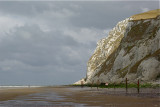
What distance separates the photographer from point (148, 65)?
6681cm

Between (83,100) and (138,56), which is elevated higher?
(138,56)

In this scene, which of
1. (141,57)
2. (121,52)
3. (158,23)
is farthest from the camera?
(121,52)

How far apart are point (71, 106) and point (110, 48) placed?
424 ft

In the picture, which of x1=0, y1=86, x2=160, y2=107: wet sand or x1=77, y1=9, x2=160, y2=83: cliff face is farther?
x1=77, y1=9, x2=160, y2=83: cliff face

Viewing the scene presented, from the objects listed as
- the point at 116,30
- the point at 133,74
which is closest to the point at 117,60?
the point at 133,74

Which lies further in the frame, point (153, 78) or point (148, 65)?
point (148, 65)

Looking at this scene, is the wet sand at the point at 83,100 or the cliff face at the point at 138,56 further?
the cliff face at the point at 138,56

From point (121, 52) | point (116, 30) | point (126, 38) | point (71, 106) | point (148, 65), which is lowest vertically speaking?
point (71, 106)

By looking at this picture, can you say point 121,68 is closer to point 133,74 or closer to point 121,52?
point 121,52

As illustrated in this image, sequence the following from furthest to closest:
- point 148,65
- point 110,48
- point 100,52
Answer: point 100,52
point 110,48
point 148,65

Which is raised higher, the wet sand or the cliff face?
the cliff face

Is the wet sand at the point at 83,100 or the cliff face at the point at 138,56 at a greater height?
the cliff face at the point at 138,56

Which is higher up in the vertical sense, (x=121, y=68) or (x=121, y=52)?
(x=121, y=52)

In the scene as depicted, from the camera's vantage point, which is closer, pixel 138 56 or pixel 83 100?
pixel 83 100
